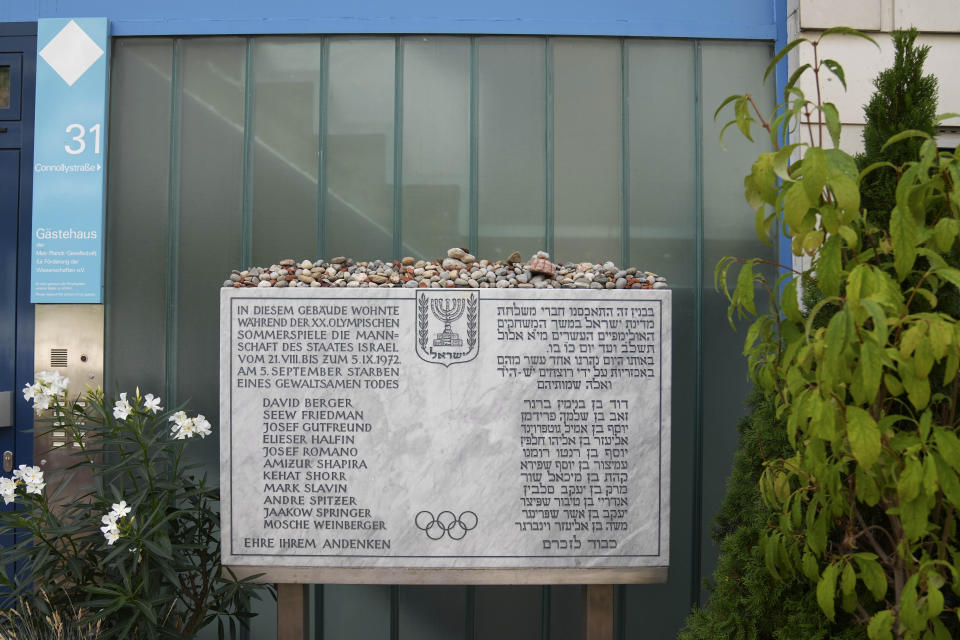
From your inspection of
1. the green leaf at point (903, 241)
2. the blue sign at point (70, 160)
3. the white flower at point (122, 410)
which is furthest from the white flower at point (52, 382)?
the green leaf at point (903, 241)

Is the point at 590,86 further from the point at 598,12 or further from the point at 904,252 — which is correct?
the point at 904,252

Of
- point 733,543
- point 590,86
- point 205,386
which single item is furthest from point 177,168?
point 733,543

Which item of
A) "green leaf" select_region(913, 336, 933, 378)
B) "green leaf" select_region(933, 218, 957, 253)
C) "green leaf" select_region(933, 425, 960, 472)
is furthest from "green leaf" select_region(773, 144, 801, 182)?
"green leaf" select_region(933, 425, 960, 472)

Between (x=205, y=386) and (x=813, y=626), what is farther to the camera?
(x=205, y=386)

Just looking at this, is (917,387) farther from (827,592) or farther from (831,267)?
(827,592)

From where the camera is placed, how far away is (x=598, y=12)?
3.62 metres

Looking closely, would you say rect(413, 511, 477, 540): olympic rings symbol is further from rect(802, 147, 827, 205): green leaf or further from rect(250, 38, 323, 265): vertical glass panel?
rect(802, 147, 827, 205): green leaf

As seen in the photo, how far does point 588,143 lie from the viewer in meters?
3.65

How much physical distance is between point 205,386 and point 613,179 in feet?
7.28

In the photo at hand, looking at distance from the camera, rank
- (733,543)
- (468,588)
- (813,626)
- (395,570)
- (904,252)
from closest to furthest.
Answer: (904,252) → (813,626) → (733,543) → (395,570) → (468,588)

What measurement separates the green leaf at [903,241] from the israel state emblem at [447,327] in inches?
59.4

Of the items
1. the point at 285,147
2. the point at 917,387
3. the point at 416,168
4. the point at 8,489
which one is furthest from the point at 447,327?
the point at 8,489

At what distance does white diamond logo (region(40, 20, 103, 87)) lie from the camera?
3.53m

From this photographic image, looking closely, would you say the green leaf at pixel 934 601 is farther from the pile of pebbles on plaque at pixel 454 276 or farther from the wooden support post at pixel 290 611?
the wooden support post at pixel 290 611
